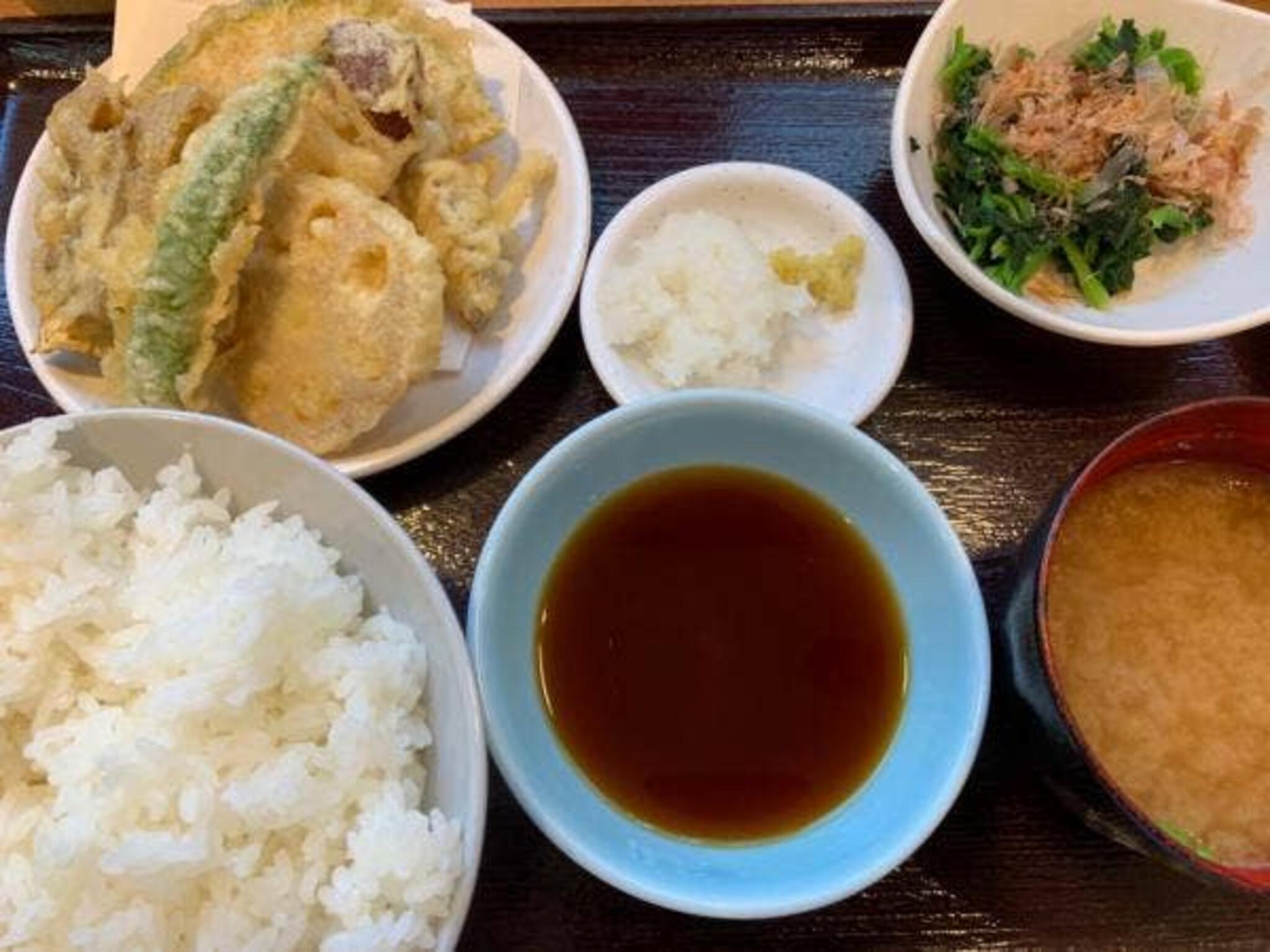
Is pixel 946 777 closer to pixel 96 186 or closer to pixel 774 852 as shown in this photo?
pixel 774 852

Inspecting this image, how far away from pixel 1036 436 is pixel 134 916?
147cm

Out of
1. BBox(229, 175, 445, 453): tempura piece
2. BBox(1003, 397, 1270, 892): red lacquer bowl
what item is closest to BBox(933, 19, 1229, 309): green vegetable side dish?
BBox(1003, 397, 1270, 892): red lacquer bowl

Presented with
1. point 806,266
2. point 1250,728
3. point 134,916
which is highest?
point 806,266

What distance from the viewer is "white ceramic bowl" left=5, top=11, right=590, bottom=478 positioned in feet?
5.84

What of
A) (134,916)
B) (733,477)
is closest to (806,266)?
(733,477)

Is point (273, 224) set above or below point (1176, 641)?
above

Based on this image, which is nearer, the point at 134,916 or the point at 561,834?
the point at 134,916

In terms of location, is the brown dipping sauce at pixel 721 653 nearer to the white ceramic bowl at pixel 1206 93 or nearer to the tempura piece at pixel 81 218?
the white ceramic bowl at pixel 1206 93

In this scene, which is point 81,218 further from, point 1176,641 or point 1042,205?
point 1176,641

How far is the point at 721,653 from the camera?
165 cm

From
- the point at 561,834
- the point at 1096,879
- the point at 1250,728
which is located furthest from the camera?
the point at 1096,879

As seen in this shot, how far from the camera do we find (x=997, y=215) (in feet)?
6.19

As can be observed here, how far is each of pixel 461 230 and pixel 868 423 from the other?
0.72 meters

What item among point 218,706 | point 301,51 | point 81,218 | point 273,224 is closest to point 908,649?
point 218,706
